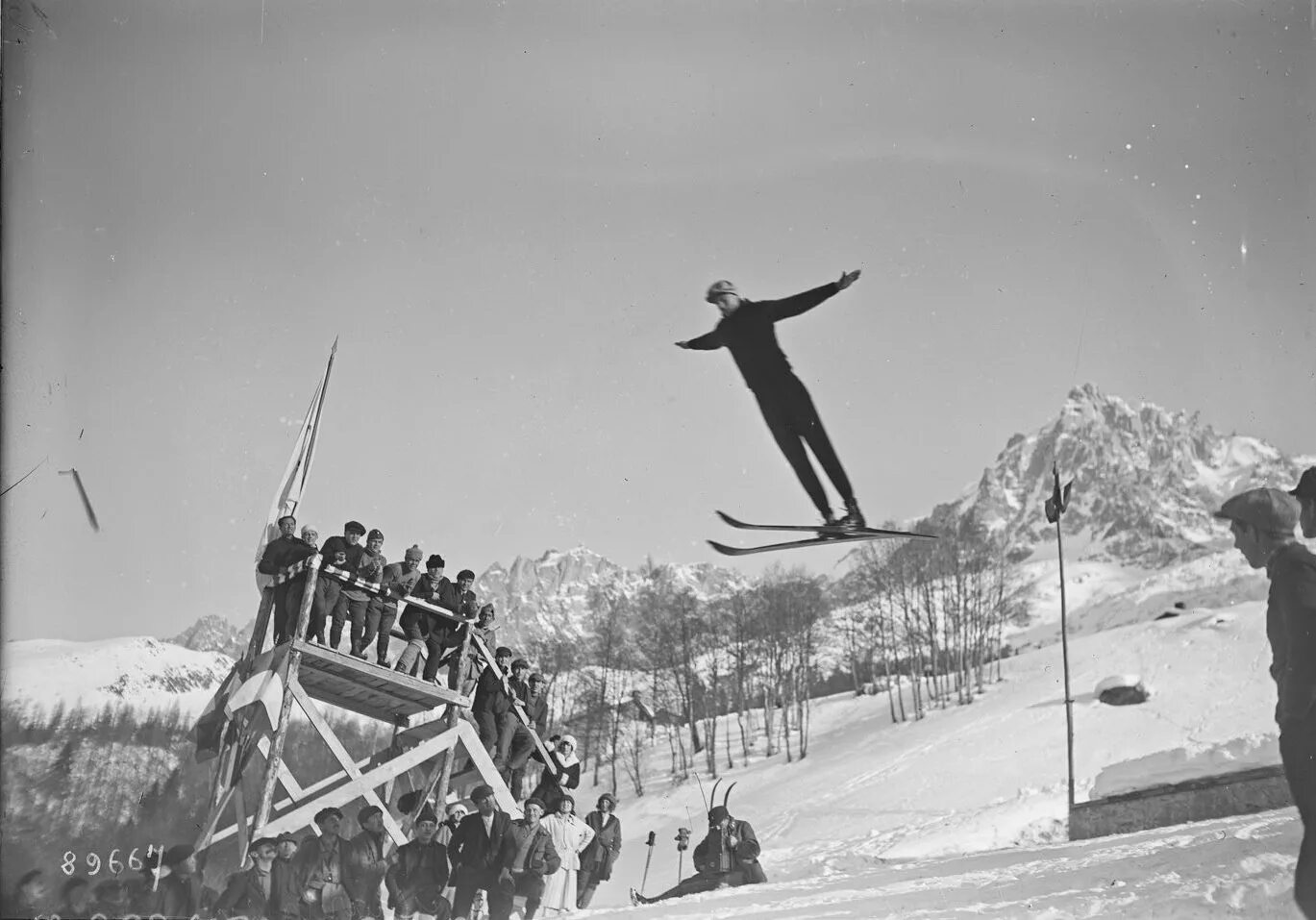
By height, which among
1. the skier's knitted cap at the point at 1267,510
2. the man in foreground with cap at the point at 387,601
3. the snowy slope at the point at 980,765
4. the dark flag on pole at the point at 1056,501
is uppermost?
the dark flag on pole at the point at 1056,501

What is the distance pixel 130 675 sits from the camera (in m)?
6.73

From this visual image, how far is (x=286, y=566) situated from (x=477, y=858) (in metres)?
1.97

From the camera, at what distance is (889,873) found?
5215 millimetres

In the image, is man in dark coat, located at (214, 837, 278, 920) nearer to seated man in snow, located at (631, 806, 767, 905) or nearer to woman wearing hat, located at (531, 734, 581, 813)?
woman wearing hat, located at (531, 734, 581, 813)

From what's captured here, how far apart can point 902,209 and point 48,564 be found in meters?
6.16

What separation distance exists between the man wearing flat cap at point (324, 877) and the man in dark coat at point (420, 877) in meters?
0.24

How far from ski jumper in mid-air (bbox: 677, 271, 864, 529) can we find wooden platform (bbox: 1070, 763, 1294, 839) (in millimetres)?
2403

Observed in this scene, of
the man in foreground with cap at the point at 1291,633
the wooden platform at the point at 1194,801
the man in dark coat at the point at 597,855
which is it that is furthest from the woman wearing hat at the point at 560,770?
the man in foreground with cap at the point at 1291,633

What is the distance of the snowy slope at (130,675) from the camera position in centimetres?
590

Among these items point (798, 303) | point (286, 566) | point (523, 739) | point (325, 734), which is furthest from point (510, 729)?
point (798, 303)

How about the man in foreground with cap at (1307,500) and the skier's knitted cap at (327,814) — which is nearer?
the man in foreground with cap at (1307,500)

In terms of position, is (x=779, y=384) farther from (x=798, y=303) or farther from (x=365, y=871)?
(x=365, y=871)

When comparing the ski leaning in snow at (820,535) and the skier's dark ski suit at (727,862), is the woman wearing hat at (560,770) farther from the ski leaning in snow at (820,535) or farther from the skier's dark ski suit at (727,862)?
the ski leaning in snow at (820,535)

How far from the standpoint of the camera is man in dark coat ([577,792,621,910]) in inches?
230
